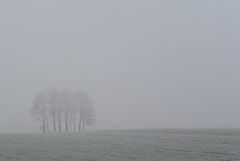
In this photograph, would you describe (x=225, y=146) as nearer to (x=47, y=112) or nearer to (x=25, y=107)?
(x=47, y=112)

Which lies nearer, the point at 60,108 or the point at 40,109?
the point at 40,109

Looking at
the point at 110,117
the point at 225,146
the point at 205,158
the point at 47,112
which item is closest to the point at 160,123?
the point at 110,117

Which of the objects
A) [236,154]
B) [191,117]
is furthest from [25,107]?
[236,154]

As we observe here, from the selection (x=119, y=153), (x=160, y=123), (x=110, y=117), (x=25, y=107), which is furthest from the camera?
(x=25, y=107)

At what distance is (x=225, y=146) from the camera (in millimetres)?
27531

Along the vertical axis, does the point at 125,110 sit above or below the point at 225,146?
above

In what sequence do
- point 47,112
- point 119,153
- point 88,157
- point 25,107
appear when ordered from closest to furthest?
1. point 88,157
2. point 119,153
3. point 47,112
4. point 25,107

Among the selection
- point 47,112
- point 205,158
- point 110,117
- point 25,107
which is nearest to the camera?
point 205,158

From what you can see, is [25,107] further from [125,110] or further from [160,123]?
[160,123]

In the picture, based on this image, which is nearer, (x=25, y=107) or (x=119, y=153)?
(x=119, y=153)

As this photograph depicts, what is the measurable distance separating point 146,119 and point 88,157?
67.7m

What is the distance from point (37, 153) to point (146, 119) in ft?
215

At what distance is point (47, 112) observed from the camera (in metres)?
71.4

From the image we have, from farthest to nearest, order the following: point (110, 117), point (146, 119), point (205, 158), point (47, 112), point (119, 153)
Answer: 1. point (110, 117)
2. point (146, 119)
3. point (47, 112)
4. point (119, 153)
5. point (205, 158)
